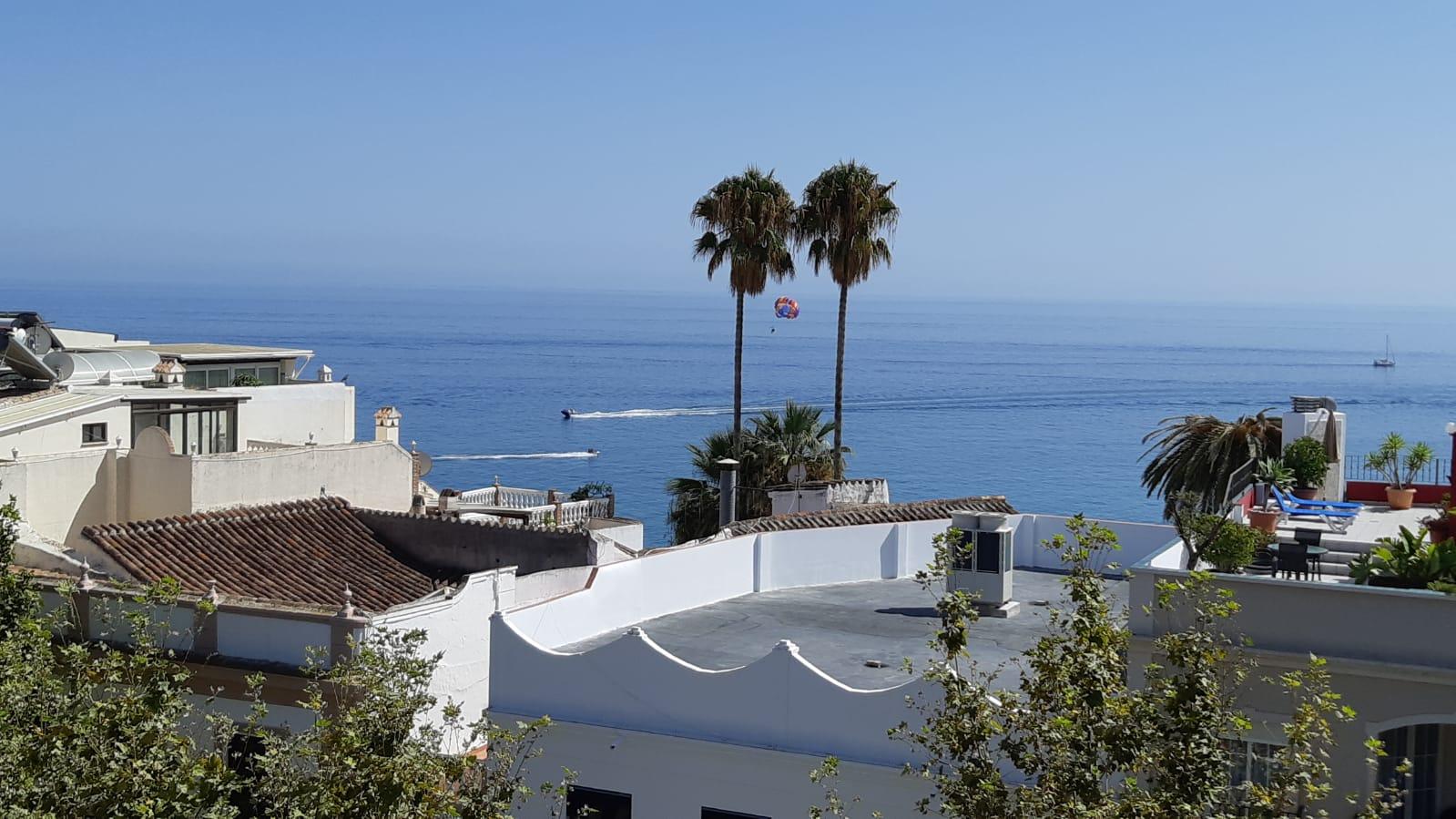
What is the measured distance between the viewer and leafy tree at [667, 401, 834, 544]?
36625 mm

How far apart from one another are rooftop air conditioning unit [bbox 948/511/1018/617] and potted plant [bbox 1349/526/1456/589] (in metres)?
5.92

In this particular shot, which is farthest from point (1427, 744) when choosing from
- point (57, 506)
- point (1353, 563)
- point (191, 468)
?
point (57, 506)

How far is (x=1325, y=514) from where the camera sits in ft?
53.1

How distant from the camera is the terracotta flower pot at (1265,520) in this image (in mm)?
15062

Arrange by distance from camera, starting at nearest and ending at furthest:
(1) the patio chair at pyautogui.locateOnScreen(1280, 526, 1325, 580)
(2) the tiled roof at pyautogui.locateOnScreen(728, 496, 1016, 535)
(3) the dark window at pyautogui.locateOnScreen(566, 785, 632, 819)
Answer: (1) the patio chair at pyautogui.locateOnScreen(1280, 526, 1325, 580)
(3) the dark window at pyautogui.locateOnScreen(566, 785, 632, 819)
(2) the tiled roof at pyautogui.locateOnScreen(728, 496, 1016, 535)

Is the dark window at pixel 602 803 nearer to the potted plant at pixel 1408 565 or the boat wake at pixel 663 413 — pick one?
the potted plant at pixel 1408 565

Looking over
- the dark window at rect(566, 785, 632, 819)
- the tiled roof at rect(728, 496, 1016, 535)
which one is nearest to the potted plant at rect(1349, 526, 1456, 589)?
the dark window at rect(566, 785, 632, 819)

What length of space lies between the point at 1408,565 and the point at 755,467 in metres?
25.5

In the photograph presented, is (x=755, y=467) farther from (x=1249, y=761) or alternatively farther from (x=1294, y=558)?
(x=1249, y=761)

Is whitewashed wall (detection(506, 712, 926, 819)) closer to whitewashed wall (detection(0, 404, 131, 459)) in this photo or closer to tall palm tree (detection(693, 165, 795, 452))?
whitewashed wall (detection(0, 404, 131, 459))

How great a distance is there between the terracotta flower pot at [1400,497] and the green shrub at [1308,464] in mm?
818

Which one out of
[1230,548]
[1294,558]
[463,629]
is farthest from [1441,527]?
[463,629]

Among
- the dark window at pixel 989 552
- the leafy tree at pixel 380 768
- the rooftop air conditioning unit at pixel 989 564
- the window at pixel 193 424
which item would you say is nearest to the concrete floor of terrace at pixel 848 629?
the rooftop air conditioning unit at pixel 989 564

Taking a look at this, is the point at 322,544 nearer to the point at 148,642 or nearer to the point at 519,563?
the point at 519,563
